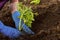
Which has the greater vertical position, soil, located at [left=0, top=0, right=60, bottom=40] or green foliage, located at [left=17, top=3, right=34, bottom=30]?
green foliage, located at [left=17, top=3, right=34, bottom=30]

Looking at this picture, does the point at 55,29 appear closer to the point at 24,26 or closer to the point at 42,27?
the point at 42,27

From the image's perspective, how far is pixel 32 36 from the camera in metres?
2.17

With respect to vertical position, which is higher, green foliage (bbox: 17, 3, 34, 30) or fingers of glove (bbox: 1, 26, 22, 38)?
green foliage (bbox: 17, 3, 34, 30)

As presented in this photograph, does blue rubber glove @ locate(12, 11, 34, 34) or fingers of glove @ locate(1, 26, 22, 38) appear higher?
blue rubber glove @ locate(12, 11, 34, 34)

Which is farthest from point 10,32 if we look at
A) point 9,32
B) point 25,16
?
point 25,16

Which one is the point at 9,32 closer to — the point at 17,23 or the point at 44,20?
the point at 17,23

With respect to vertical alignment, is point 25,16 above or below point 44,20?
above

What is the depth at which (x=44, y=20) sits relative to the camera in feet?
8.07

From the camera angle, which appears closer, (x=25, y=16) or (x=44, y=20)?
(x=25, y=16)

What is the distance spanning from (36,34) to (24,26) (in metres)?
0.16

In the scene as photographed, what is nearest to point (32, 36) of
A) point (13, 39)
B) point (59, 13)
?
point (13, 39)

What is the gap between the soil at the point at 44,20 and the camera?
7.13ft

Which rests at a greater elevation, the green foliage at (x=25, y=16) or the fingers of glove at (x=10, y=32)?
the green foliage at (x=25, y=16)

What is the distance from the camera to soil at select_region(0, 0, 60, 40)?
2.17m
